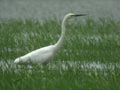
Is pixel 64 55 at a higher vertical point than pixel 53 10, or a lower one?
higher

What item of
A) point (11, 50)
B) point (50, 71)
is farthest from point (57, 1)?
point (50, 71)

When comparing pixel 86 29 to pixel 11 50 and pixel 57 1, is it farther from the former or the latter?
pixel 57 1

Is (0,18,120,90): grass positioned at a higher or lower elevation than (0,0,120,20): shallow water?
higher

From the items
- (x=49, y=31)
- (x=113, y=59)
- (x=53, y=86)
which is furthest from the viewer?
(x=49, y=31)

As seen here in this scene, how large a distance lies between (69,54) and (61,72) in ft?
9.03

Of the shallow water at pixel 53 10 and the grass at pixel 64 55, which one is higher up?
the grass at pixel 64 55

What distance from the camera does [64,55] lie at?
1008cm

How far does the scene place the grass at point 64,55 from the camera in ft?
21.4

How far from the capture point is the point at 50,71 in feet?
24.6

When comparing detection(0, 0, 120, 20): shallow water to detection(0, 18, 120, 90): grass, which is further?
detection(0, 0, 120, 20): shallow water

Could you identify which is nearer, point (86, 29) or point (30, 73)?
point (30, 73)

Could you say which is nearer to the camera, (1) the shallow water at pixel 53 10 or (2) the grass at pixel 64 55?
(2) the grass at pixel 64 55

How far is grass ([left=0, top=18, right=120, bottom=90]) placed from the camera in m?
6.52

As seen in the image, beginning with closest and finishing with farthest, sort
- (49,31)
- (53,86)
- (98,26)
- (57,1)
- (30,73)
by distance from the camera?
(53,86)
(30,73)
(49,31)
(98,26)
(57,1)
